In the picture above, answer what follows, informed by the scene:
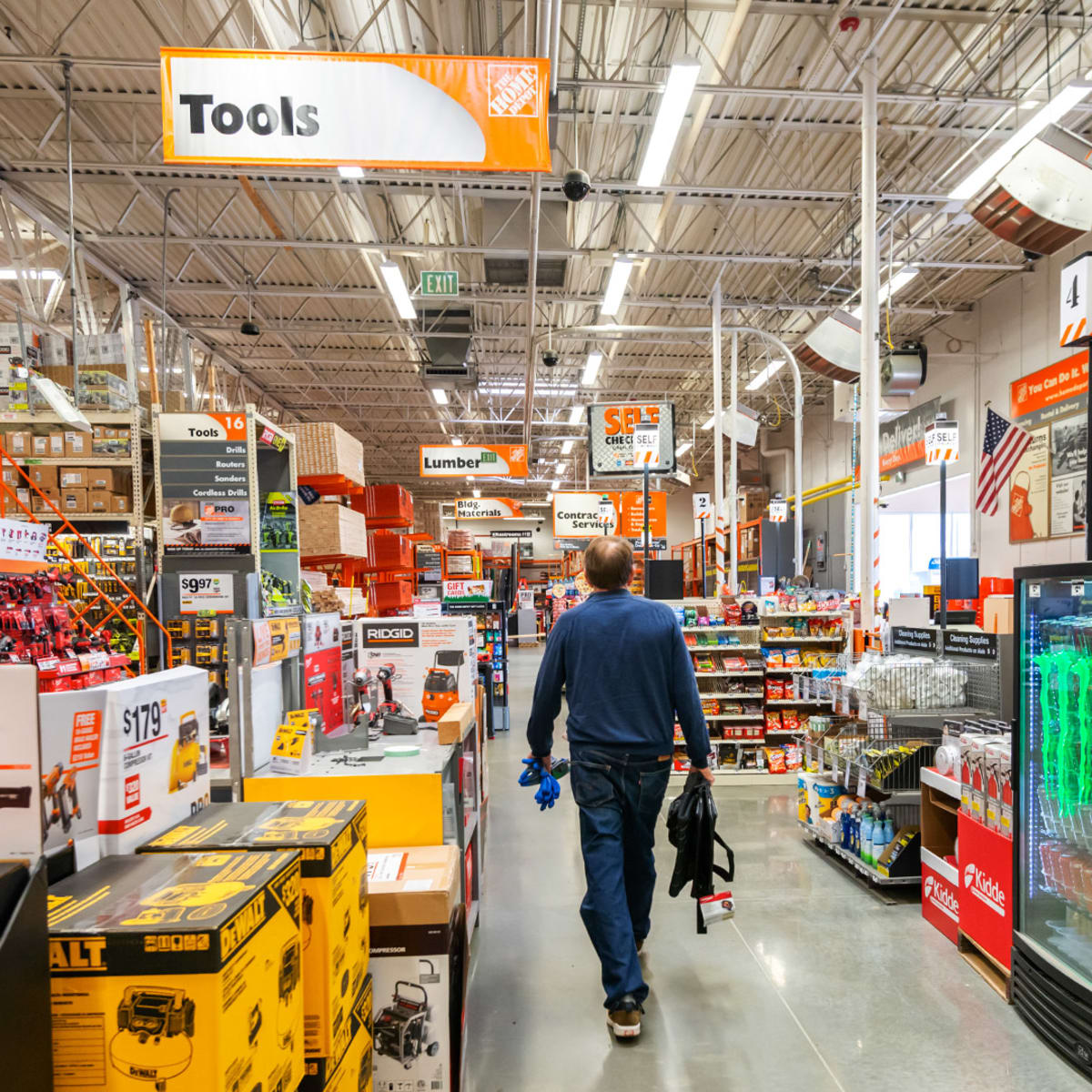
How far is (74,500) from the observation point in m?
5.16

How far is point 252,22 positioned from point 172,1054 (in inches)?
305

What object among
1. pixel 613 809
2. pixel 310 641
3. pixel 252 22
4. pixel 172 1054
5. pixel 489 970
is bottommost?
pixel 489 970

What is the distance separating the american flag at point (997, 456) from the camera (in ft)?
20.5

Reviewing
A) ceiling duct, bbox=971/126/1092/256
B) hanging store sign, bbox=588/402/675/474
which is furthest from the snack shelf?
ceiling duct, bbox=971/126/1092/256

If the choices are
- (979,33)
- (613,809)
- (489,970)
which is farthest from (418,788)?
(979,33)

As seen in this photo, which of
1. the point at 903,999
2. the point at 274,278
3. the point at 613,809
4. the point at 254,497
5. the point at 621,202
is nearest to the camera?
the point at 613,809

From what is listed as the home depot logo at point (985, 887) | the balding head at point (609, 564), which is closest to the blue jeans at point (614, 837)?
the balding head at point (609, 564)

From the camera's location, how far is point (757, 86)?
6.66 m

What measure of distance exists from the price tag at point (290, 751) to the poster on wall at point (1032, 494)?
1155cm

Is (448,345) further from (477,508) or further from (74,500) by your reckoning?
(74,500)

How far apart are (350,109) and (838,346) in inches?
233

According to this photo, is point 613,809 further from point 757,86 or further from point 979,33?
point 979,33

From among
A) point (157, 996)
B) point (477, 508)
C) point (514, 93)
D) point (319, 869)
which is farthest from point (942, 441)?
point (477, 508)

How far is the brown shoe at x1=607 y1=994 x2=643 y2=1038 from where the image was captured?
9.27 ft
